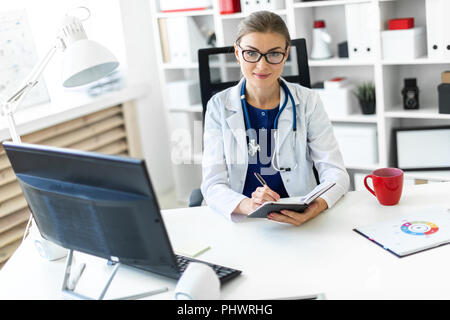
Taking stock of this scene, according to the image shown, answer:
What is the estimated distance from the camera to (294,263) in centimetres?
138

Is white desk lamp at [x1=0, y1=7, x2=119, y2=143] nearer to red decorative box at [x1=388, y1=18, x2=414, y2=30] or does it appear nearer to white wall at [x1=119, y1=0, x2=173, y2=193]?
red decorative box at [x1=388, y1=18, x2=414, y2=30]

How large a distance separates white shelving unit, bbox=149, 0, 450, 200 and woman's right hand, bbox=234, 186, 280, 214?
158 centimetres

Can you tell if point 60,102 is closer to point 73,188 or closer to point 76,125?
point 76,125

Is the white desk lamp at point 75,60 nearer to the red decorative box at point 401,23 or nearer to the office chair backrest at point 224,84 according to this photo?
the office chair backrest at point 224,84

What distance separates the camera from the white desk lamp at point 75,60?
1553 millimetres

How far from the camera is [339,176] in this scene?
5.92 feet

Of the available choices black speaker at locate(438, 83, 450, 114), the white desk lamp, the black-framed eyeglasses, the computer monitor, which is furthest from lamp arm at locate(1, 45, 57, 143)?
black speaker at locate(438, 83, 450, 114)

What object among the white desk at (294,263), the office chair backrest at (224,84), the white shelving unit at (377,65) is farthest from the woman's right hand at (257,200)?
the white shelving unit at (377,65)

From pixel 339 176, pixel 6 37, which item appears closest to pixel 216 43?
pixel 6 37

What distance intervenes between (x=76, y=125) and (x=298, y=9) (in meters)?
1.49

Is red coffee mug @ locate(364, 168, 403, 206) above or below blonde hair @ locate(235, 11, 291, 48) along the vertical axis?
below

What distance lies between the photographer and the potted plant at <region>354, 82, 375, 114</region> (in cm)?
308

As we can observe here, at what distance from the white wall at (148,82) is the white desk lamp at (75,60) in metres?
1.98

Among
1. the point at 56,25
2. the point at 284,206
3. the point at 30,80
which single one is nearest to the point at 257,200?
the point at 284,206
